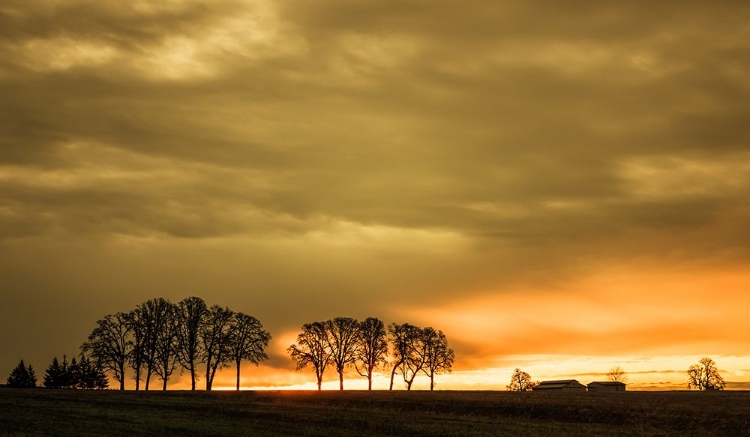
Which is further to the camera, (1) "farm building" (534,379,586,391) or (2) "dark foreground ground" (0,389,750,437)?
(1) "farm building" (534,379,586,391)

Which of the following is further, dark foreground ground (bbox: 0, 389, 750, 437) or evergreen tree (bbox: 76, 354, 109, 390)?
evergreen tree (bbox: 76, 354, 109, 390)

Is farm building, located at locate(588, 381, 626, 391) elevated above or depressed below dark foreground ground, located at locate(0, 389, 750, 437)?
below

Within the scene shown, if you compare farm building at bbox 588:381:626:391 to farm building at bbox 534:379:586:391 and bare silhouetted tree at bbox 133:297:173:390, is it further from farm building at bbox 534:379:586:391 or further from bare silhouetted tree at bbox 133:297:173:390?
bare silhouetted tree at bbox 133:297:173:390

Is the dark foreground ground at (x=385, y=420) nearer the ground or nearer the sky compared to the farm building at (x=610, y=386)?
nearer the sky

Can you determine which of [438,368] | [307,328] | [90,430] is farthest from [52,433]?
[438,368]

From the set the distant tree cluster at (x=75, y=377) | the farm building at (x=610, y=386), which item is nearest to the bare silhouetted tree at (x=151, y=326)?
the distant tree cluster at (x=75, y=377)

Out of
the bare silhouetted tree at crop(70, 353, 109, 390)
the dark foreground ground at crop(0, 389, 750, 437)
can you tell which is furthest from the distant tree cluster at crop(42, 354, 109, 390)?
the dark foreground ground at crop(0, 389, 750, 437)

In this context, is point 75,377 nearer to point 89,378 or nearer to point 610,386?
point 89,378

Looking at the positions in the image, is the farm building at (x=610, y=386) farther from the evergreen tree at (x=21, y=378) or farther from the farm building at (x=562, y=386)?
the evergreen tree at (x=21, y=378)

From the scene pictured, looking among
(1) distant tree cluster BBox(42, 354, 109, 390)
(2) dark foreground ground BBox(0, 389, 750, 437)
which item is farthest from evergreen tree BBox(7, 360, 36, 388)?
(2) dark foreground ground BBox(0, 389, 750, 437)

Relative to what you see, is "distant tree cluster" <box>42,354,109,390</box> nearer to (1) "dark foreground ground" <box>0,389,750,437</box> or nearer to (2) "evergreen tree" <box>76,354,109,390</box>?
(2) "evergreen tree" <box>76,354,109,390</box>

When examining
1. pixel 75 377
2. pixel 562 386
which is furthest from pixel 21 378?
pixel 562 386

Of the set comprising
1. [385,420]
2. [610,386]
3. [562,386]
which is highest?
[385,420]

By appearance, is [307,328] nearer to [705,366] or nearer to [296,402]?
[296,402]
